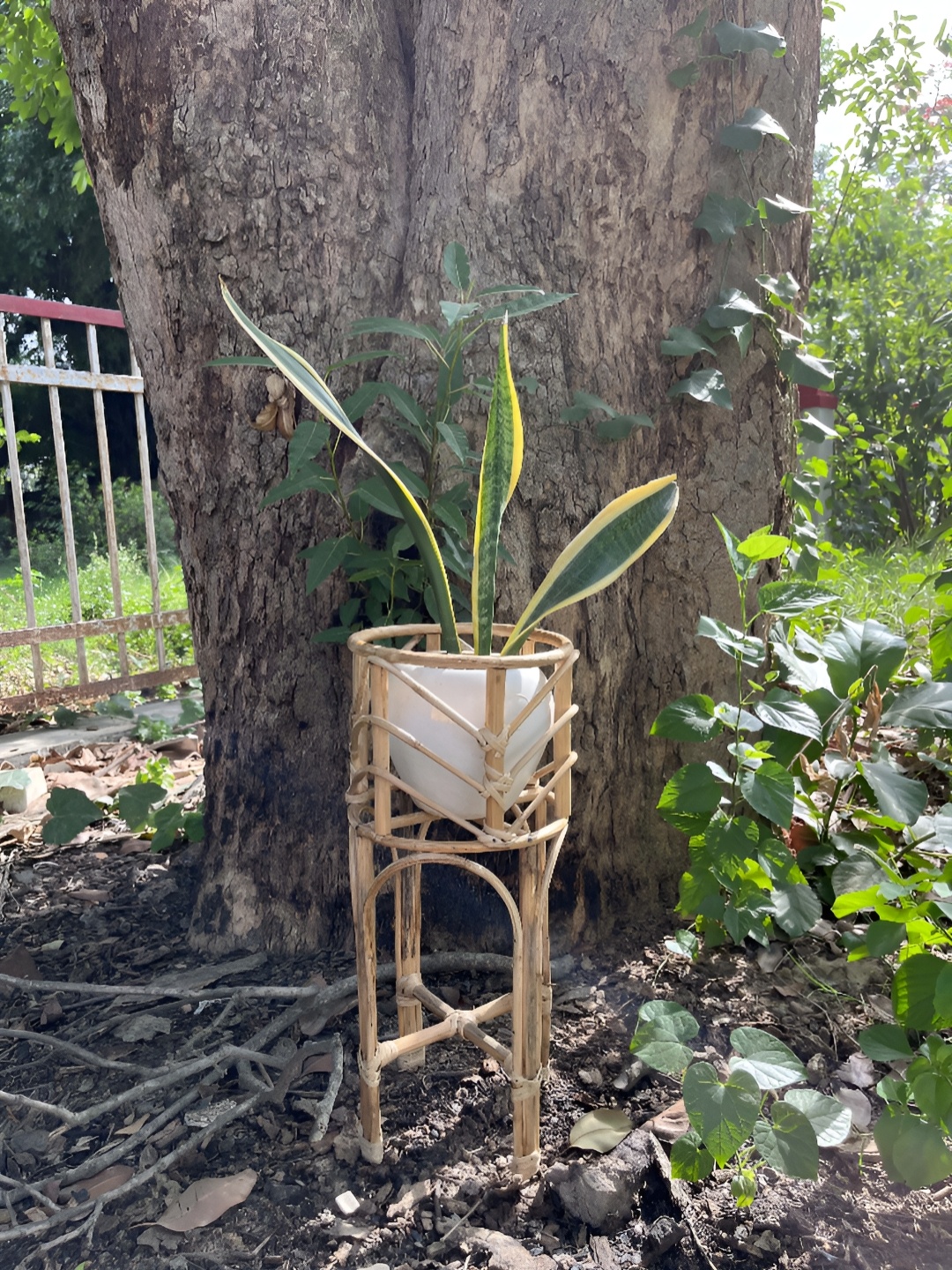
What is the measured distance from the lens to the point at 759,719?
1550 mm

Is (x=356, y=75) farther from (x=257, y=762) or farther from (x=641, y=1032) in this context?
(x=641, y=1032)

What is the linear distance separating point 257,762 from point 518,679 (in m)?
0.87

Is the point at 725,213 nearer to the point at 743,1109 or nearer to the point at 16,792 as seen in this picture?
the point at 743,1109

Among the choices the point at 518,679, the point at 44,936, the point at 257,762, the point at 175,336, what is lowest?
the point at 44,936

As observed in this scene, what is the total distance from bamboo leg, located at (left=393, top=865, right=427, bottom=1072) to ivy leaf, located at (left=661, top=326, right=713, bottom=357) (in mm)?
1054

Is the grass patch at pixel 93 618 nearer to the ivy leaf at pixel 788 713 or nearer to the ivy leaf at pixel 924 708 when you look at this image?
the ivy leaf at pixel 788 713

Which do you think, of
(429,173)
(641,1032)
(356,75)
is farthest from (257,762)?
(356,75)

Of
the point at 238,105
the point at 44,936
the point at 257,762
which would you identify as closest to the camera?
the point at 238,105

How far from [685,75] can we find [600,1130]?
1839 millimetres

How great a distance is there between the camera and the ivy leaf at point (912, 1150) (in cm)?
113

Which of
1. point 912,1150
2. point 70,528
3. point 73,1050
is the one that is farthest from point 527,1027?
point 70,528

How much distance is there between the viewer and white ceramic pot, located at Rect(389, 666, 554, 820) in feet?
3.86

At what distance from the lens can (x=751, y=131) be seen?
170cm

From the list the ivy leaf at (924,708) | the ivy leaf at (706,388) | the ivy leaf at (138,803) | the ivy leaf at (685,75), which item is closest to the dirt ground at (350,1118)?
the ivy leaf at (138,803)
